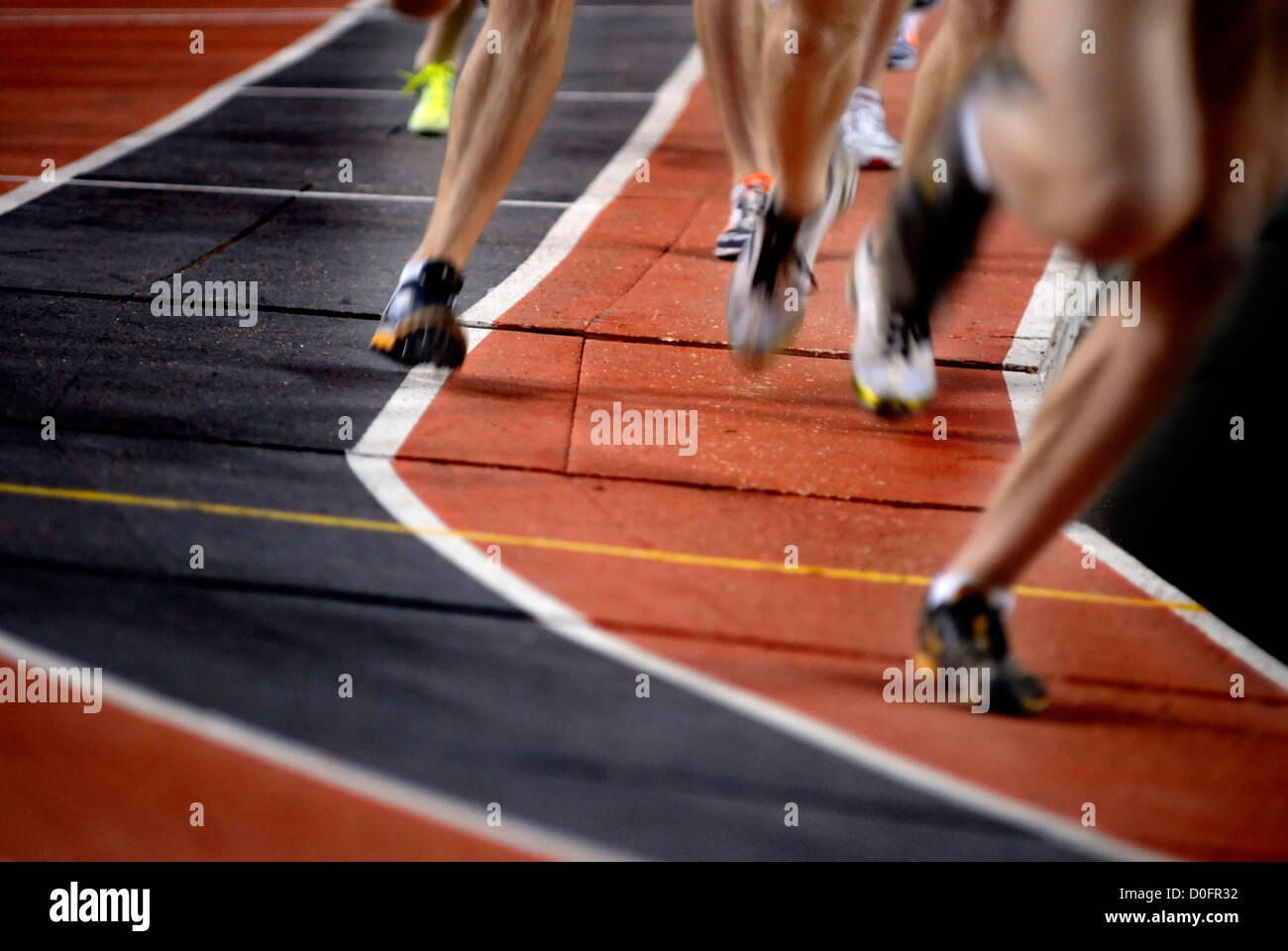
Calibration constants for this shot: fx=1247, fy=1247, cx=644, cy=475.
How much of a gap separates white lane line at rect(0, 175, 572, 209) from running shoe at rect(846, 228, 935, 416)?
192 centimetres

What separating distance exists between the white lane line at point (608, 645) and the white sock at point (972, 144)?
0.82 meters

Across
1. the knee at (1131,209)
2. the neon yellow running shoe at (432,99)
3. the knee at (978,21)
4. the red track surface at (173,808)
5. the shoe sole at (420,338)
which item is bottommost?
the red track surface at (173,808)

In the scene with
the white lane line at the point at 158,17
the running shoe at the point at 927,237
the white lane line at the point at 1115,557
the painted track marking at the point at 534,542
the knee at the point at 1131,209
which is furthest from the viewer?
the white lane line at the point at 158,17

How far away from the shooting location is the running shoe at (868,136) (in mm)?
Result: 4781

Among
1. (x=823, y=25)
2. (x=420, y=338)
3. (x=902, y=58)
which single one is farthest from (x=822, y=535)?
(x=902, y=58)

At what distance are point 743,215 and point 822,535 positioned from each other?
1.70 meters

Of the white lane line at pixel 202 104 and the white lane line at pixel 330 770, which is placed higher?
the white lane line at pixel 202 104

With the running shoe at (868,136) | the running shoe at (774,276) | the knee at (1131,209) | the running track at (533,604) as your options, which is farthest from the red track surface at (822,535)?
the running shoe at (868,136)

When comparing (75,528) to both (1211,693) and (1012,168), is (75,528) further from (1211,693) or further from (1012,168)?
(1211,693)

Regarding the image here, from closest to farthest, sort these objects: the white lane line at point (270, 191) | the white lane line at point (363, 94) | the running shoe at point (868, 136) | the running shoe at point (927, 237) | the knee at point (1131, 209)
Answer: the knee at point (1131, 209) < the running shoe at point (927, 237) < the white lane line at point (270, 191) < the running shoe at point (868, 136) < the white lane line at point (363, 94)

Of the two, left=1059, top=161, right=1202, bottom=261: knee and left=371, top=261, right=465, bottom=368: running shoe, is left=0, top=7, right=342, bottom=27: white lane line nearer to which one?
left=371, top=261, right=465, bottom=368: running shoe

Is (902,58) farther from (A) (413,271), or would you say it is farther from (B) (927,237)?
(B) (927,237)

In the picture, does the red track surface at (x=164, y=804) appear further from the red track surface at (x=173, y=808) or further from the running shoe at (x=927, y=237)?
the running shoe at (x=927, y=237)

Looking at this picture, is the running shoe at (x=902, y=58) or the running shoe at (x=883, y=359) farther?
the running shoe at (x=902, y=58)
